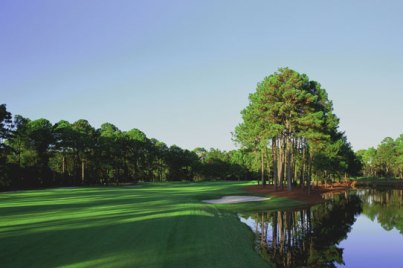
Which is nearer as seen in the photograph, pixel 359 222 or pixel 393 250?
pixel 393 250

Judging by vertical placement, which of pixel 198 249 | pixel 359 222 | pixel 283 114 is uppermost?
pixel 283 114

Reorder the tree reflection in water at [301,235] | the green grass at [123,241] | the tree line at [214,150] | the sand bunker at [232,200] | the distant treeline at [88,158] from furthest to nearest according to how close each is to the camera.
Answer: the distant treeline at [88,158] < the tree line at [214,150] < the sand bunker at [232,200] < the tree reflection in water at [301,235] < the green grass at [123,241]

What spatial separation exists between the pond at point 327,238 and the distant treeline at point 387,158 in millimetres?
112044

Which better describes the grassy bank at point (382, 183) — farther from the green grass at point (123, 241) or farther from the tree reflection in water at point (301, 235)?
the green grass at point (123, 241)

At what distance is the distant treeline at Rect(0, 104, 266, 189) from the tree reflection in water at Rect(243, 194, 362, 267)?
152ft

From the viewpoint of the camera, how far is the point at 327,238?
20562 millimetres

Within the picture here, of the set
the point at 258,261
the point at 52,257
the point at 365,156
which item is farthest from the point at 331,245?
the point at 365,156

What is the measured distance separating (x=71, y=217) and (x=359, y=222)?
22630mm

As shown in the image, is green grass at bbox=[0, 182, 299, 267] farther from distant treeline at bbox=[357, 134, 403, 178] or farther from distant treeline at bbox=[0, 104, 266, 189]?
distant treeline at bbox=[357, 134, 403, 178]

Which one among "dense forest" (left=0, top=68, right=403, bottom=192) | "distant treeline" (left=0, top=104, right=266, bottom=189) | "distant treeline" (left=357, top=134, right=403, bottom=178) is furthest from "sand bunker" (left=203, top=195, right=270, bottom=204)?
"distant treeline" (left=357, top=134, right=403, bottom=178)

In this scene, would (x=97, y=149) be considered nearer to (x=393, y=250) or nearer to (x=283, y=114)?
(x=283, y=114)

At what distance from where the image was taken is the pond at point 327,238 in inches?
614

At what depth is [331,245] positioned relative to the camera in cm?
1880

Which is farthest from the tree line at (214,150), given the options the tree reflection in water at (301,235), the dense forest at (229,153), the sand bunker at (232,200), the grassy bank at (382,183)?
the tree reflection in water at (301,235)
